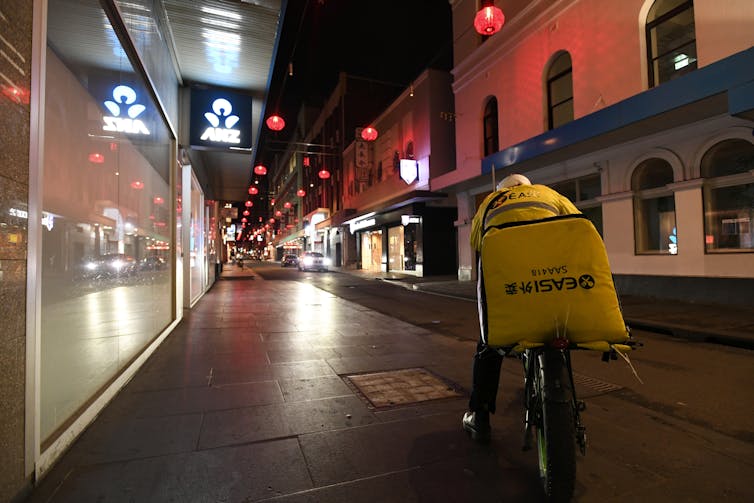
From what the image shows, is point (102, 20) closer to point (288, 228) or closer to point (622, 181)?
point (622, 181)

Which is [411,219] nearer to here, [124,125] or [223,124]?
[223,124]

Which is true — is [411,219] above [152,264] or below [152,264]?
above

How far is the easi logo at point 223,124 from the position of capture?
893 centimetres

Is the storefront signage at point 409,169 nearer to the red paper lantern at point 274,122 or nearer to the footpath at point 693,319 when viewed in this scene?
the red paper lantern at point 274,122

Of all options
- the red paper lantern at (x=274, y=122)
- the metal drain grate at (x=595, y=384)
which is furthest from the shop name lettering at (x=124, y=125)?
the red paper lantern at (x=274, y=122)

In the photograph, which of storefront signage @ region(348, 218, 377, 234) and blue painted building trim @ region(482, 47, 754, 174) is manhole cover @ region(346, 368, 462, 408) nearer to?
blue painted building trim @ region(482, 47, 754, 174)

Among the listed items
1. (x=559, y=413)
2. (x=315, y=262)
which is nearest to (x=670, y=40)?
(x=559, y=413)

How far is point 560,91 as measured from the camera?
13.6 meters

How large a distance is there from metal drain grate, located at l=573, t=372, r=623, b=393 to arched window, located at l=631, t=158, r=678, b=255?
25.4 ft

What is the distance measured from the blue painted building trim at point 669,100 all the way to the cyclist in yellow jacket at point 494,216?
732cm

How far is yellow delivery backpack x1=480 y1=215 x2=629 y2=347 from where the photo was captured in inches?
79.7

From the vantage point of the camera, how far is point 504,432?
3346mm


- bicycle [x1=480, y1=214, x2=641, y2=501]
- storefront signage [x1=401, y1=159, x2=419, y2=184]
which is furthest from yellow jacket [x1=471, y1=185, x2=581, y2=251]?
storefront signage [x1=401, y1=159, x2=419, y2=184]

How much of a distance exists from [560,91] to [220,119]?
1090 centimetres
